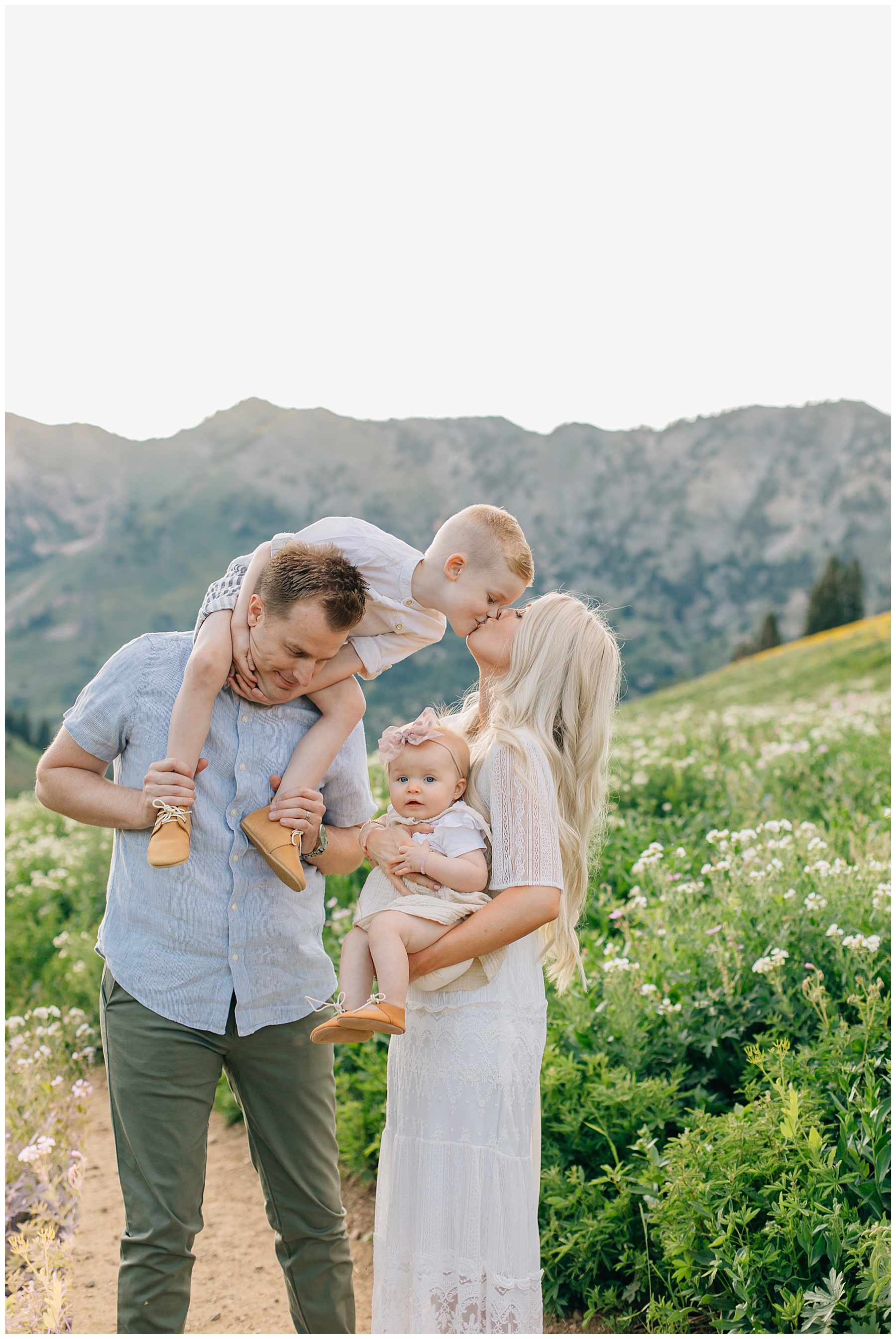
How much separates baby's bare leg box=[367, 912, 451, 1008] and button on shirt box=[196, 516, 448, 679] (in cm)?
81

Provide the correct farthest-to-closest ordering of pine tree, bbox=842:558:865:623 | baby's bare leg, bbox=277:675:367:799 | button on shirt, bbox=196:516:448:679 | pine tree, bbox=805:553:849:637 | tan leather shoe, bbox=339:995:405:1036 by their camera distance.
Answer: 1. pine tree, bbox=805:553:849:637
2. pine tree, bbox=842:558:865:623
3. button on shirt, bbox=196:516:448:679
4. baby's bare leg, bbox=277:675:367:799
5. tan leather shoe, bbox=339:995:405:1036

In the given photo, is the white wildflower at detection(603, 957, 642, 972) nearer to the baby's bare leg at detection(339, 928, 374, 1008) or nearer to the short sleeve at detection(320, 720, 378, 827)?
the short sleeve at detection(320, 720, 378, 827)

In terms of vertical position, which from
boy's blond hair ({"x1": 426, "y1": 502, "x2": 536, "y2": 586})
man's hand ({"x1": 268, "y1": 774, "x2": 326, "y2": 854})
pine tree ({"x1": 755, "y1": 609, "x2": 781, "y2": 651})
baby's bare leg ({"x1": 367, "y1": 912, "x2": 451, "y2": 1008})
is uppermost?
pine tree ({"x1": 755, "y1": 609, "x2": 781, "y2": 651})

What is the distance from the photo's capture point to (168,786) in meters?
2.41

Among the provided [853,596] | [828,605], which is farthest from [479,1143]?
[853,596]

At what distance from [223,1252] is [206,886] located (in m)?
2.74

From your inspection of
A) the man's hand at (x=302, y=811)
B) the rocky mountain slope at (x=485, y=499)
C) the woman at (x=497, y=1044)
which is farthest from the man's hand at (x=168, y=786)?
the rocky mountain slope at (x=485, y=499)

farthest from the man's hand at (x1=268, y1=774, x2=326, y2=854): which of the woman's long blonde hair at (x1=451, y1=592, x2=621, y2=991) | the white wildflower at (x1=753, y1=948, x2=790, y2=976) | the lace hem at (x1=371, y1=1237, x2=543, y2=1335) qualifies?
the white wildflower at (x1=753, y1=948, x2=790, y2=976)

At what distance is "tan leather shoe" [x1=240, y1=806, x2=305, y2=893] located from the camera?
96.8 inches

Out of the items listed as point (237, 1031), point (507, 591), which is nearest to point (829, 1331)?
point (237, 1031)

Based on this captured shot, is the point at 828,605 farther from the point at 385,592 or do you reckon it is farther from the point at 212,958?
the point at 212,958

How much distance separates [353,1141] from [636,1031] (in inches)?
62.4

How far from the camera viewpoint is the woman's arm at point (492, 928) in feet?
7.66

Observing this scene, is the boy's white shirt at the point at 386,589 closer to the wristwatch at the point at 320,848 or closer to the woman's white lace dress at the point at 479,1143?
the wristwatch at the point at 320,848
